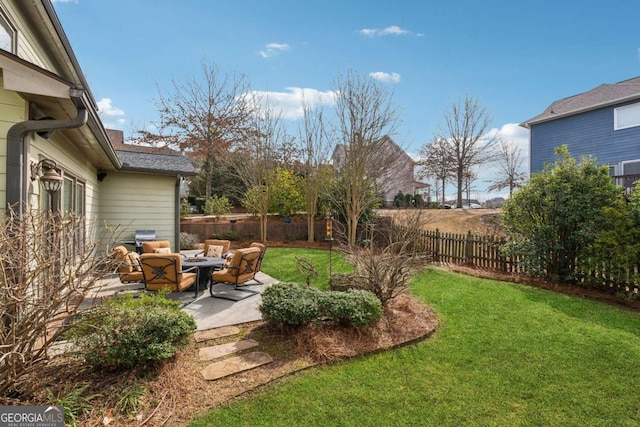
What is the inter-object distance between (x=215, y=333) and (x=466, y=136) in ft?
71.7

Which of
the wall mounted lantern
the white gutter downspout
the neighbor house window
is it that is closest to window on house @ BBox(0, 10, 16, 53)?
the white gutter downspout

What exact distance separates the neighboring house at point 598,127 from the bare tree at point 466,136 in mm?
5289

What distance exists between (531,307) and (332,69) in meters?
10.6

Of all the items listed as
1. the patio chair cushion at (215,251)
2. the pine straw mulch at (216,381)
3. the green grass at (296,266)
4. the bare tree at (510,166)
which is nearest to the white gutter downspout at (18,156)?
the pine straw mulch at (216,381)

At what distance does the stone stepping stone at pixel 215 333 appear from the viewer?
399 cm

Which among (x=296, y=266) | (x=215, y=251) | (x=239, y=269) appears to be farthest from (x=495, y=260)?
(x=215, y=251)

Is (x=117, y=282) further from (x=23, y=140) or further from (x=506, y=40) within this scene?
(x=506, y=40)

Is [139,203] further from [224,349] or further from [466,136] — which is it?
[466,136]

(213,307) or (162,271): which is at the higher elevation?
(162,271)

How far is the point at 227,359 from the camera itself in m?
3.46

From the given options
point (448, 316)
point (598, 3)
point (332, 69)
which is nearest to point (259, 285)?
point (448, 316)

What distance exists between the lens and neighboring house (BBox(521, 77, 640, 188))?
12.0 metres

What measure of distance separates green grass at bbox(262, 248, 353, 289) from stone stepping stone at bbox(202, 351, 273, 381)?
260 centimetres

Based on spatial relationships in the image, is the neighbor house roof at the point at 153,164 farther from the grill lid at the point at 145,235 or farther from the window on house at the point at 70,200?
the window on house at the point at 70,200
